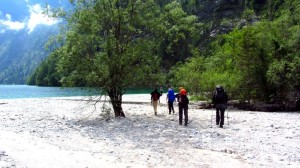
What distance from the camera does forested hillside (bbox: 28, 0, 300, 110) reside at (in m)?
24.5

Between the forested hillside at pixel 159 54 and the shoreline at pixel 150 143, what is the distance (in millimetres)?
3719

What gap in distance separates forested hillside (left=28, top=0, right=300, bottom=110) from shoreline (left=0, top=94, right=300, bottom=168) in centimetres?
372

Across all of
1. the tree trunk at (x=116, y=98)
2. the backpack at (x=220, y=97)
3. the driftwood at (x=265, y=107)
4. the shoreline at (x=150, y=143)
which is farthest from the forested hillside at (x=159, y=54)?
the backpack at (x=220, y=97)

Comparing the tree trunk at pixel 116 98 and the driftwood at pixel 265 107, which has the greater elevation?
the tree trunk at pixel 116 98

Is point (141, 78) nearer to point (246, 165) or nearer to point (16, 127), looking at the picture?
point (16, 127)

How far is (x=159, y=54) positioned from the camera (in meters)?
31.0

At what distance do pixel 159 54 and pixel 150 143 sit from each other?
14.9m

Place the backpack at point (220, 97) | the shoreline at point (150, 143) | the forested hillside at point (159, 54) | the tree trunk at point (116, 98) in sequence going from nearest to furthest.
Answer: the shoreline at point (150, 143) → the backpack at point (220, 97) → the forested hillside at point (159, 54) → the tree trunk at point (116, 98)

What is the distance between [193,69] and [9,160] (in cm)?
3105

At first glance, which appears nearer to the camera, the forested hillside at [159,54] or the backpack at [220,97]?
the backpack at [220,97]

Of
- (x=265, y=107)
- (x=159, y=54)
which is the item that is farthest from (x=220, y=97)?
(x=265, y=107)

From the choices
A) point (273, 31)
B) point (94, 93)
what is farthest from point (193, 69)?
point (94, 93)

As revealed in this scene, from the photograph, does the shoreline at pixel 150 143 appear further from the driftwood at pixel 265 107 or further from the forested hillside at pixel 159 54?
the driftwood at pixel 265 107

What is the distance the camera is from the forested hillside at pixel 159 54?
2452 centimetres
